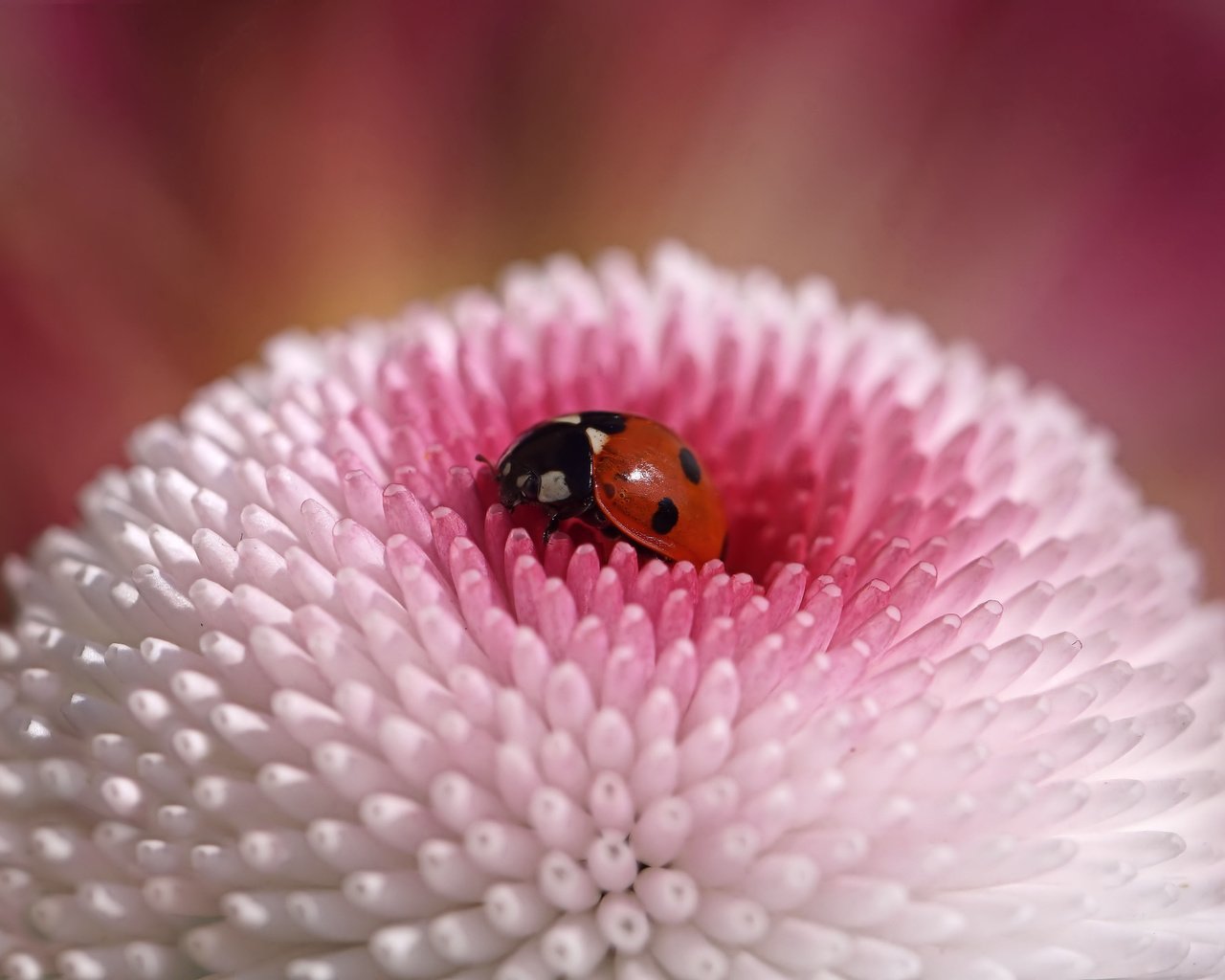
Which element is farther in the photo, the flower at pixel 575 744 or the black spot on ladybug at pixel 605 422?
the black spot on ladybug at pixel 605 422

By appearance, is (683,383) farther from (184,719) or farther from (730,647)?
Answer: (184,719)

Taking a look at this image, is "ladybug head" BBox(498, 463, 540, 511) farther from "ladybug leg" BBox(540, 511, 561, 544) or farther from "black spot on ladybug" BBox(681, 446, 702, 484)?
"black spot on ladybug" BBox(681, 446, 702, 484)

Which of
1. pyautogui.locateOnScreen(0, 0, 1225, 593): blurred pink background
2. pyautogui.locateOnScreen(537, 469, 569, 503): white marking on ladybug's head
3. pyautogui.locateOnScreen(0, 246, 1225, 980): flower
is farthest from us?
pyautogui.locateOnScreen(0, 0, 1225, 593): blurred pink background

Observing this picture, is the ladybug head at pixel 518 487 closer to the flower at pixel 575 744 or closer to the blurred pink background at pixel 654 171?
the flower at pixel 575 744

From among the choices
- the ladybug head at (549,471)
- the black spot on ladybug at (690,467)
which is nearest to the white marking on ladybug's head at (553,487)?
the ladybug head at (549,471)

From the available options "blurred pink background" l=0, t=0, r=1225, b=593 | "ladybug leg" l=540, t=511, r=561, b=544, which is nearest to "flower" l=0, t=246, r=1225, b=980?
"ladybug leg" l=540, t=511, r=561, b=544

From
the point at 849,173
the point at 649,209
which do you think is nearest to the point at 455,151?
the point at 649,209

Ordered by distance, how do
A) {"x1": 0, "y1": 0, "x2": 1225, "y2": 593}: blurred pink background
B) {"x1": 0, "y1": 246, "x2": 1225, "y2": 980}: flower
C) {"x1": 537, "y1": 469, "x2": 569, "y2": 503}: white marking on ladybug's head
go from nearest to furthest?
{"x1": 0, "y1": 246, "x2": 1225, "y2": 980}: flower
{"x1": 537, "y1": 469, "x2": 569, "y2": 503}: white marking on ladybug's head
{"x1": 0, "y1": 0, "x2": 1225, "y2": 593}: blurred pink background
